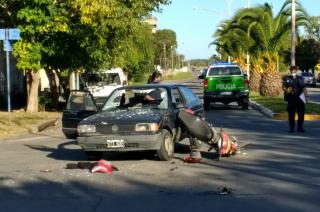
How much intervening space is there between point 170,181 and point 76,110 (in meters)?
5.91

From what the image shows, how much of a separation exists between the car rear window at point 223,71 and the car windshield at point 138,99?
16460mm

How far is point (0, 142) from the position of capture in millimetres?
17656

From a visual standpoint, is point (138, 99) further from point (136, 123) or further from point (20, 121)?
point (20, 121)

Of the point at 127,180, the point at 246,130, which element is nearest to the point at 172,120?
the point at 127,180

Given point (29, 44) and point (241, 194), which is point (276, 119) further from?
point (241, 194)

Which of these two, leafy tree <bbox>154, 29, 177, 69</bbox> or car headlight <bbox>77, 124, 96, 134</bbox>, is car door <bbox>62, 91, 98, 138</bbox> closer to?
car headlight <bbox>77, 124, 96, 134</bbox>

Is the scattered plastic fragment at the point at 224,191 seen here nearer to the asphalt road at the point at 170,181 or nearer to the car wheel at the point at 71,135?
the asphalt road at the point at 170,181

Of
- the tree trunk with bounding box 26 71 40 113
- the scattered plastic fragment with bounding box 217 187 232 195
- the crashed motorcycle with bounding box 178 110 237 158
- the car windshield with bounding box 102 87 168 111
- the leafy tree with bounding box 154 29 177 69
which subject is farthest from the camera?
the leafy tree with bounding box 154 29 177 69

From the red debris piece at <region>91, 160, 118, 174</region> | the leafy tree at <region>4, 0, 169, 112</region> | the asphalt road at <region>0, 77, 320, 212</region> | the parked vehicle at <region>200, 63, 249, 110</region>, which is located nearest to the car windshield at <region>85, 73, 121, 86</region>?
the leafy tree at <region>4, 0, 169, 112</region>

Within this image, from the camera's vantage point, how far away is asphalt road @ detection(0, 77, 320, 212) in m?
8.20

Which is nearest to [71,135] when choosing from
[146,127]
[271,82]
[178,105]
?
[178,105]

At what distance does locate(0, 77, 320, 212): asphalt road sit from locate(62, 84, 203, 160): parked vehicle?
40 centimetres

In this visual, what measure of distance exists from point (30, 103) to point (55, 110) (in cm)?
287

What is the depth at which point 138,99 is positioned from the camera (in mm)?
13078
